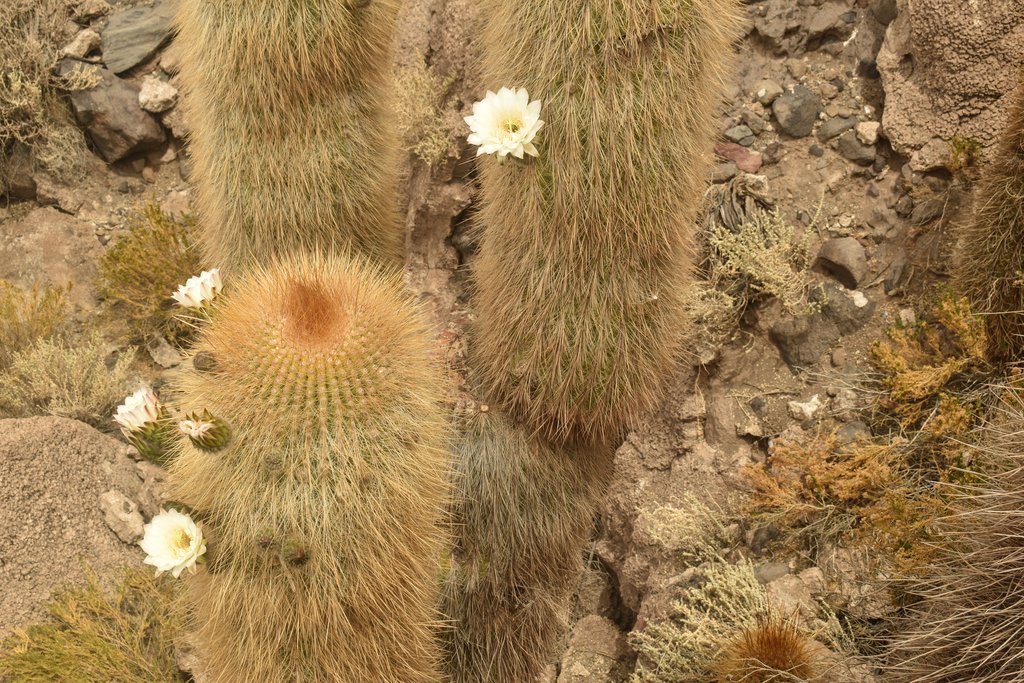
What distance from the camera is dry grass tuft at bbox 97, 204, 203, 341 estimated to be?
15.1 feet

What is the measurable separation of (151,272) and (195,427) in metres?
2.50

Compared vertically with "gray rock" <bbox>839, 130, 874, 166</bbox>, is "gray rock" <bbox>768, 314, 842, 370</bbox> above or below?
below

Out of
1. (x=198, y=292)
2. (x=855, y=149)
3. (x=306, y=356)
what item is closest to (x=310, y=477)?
(x=306, y=356)

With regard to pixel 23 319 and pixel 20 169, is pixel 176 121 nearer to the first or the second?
pixel 20 169

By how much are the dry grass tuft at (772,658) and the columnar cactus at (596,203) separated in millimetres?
1005

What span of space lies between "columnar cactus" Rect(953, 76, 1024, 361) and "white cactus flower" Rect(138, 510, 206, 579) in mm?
2553

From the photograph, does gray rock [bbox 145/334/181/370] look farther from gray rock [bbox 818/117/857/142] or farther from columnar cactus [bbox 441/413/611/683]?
gray rock [bbox 818/117/857/142]

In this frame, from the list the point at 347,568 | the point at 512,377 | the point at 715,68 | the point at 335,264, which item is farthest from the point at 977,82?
the point at 347,568

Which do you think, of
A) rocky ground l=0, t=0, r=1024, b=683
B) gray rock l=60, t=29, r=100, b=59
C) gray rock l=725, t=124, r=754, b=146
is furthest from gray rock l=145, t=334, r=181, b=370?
gray rock l=725, t=124, r=754, b=146

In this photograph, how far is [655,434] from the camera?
3648 millimetres

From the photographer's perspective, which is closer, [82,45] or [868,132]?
[868,132]

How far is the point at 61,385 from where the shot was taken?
13.9 ft

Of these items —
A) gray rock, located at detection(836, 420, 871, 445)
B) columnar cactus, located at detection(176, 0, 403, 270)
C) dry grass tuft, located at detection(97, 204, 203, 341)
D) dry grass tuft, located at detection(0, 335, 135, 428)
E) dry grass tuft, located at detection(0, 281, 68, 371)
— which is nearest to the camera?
gray rock, located at detection(836, 420, 871, 445)

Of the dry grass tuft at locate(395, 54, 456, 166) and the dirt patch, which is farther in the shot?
the dry grass tuft at locate(395, 54, 456, 166)
